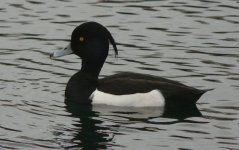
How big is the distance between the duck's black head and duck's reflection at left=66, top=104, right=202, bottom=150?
→ 3.44 ft

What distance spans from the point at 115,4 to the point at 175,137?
782 centimetres

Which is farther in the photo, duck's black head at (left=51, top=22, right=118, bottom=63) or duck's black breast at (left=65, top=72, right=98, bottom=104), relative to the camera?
duck's black head at (left=51, top=22, right=118, bottom=63)

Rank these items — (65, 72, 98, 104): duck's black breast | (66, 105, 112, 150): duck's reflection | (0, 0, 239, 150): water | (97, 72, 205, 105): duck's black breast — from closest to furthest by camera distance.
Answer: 1. (66, 105, 112, 150): duck's reflection
2. (0, 0, 239, 150): water
3. (97, 72, 205, 105): duck's black breast
4. (65, 72, 98, 104): duck's black breast

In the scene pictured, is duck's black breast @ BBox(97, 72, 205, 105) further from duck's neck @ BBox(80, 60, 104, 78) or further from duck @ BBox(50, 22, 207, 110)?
duck's neck @ BBox(80, 60, 104, 78)

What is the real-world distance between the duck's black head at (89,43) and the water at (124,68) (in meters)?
0.63

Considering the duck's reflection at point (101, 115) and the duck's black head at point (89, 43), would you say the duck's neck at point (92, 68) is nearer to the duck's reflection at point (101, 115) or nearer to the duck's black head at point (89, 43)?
the duck's black head at point (89, 43)

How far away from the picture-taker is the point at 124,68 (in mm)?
16422

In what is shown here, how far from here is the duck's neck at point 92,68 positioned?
15.3 meters

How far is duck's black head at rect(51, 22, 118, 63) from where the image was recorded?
15211mm

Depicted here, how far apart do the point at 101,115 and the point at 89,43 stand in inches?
66.2

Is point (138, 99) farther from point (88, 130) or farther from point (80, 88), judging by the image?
point (88, 130)

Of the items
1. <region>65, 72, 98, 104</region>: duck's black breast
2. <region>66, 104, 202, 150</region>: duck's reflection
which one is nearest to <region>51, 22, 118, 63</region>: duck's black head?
<region>65, 72, 98, 104</region>: duck's black breast

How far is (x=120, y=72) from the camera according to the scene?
52.8ft

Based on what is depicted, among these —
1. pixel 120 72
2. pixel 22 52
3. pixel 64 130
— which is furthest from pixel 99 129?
pixel 22 52
